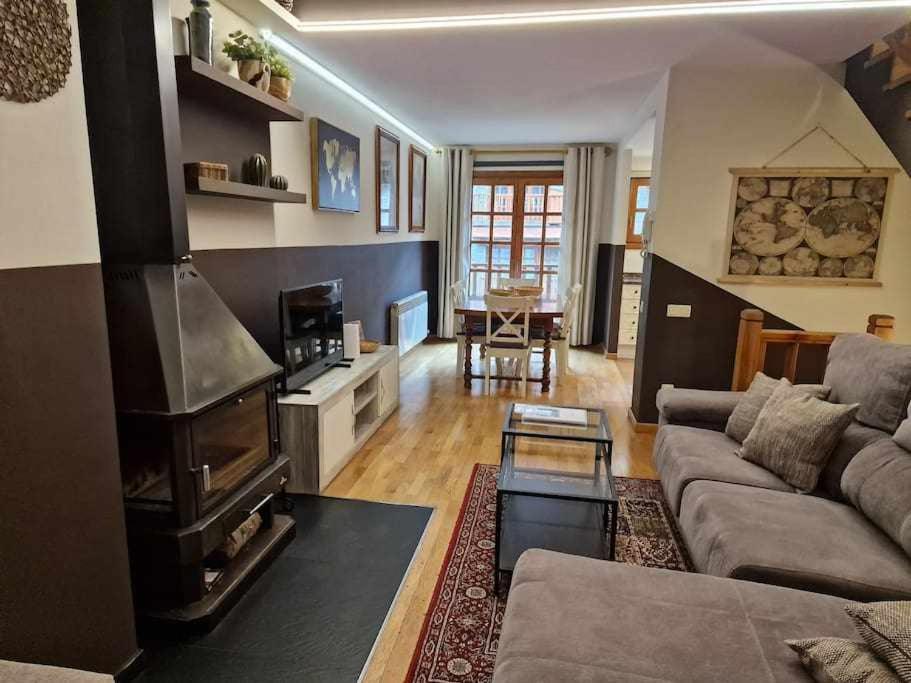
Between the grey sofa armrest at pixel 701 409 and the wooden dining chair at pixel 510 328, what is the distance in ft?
6.60

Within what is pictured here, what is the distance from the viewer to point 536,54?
11.0 ft

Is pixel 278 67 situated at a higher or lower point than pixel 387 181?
higher

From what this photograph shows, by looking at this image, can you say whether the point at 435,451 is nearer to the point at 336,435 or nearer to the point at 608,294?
the point at 336,435

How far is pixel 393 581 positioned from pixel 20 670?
4.70 feet

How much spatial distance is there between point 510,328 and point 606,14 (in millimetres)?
2720

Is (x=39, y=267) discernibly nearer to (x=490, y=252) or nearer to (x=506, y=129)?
(x=506, y=129)

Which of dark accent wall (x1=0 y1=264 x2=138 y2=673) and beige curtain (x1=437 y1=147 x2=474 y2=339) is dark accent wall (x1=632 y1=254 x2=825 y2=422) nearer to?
beige curtain (x1=437 y1=147 x2=474 y2=339)

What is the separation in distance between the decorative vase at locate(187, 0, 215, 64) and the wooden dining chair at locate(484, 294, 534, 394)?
3040 millimetres

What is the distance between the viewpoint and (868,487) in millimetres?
2010

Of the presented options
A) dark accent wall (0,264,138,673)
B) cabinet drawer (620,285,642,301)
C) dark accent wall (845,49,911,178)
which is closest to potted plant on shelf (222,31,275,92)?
dark accent wall (0,264,138,673)

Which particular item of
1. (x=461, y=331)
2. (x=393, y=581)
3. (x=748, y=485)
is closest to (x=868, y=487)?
(x=748, y=485)

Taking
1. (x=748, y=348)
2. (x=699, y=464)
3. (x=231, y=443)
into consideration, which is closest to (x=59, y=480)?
(x=231, y=443)

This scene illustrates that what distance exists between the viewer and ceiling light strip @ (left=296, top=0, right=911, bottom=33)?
2.61m

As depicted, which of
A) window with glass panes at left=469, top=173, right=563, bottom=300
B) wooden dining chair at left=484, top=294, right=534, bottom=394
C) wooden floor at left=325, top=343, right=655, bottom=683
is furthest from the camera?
window with glass panes at left=469, top=173, right=563, bottom=300
